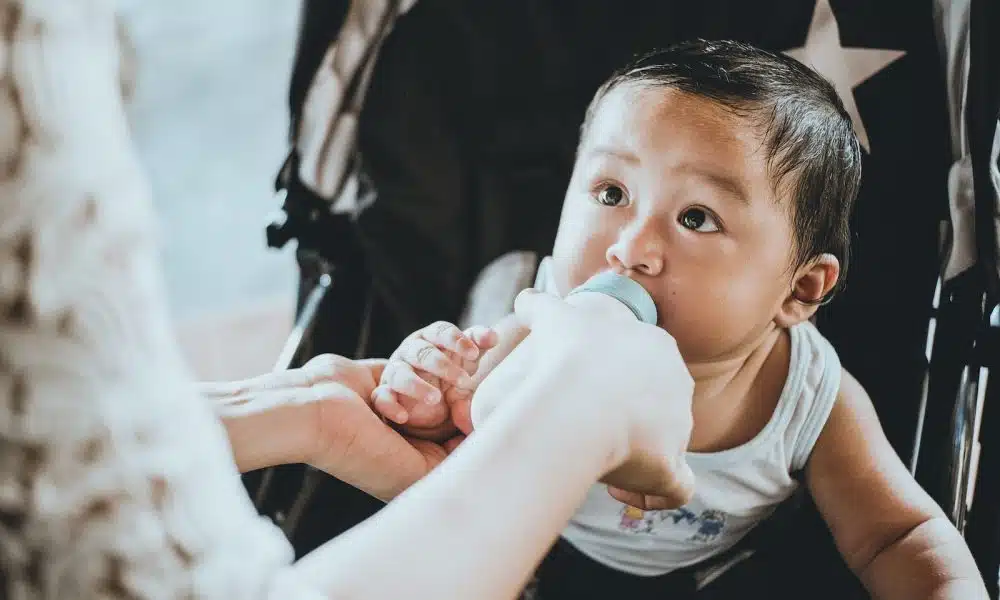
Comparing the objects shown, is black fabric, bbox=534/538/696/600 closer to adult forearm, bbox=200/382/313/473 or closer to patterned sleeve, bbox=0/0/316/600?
adult forearm, bbox=200/382/313/473

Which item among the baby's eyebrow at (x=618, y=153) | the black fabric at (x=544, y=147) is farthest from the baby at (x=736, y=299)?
the black fabric at (x=544, y=147)

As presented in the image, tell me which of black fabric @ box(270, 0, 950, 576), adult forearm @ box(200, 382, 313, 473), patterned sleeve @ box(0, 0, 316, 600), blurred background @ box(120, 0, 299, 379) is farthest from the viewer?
blurred background @ box(120, 0, 299, 379)

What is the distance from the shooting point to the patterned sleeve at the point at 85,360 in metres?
0.26

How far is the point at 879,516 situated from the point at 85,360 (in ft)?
2.30

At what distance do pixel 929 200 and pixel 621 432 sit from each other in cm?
64

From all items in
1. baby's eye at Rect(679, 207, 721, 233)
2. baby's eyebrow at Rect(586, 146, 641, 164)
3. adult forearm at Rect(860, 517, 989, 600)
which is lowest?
adult forearm at Rect(860, 517, 989, 600)

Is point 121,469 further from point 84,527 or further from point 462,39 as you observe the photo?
point 462,39

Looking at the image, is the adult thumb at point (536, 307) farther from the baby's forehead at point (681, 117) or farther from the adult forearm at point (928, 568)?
the adult forearm at point (928, 568)

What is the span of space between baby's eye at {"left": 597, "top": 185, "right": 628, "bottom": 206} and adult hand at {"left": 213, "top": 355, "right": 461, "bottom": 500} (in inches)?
9.7

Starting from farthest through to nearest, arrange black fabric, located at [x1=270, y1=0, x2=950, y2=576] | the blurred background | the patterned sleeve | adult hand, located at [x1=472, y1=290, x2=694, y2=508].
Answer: the blurred background
black fabric, located at [x1=270, y1=0, x2=950, y2=576]
adult hand, located at [x1=472, y1=290, x2=694, y2=508]
the patterned sleeve

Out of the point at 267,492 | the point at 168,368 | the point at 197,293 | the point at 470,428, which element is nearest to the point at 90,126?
the point at 168,368

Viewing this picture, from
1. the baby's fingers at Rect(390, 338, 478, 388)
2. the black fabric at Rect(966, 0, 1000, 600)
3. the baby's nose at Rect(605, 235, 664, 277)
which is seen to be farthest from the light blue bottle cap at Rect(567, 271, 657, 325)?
the black fabric at Rect(966, 0, 1000, 600)

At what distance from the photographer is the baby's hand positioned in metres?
0.71

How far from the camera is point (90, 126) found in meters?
0.27
